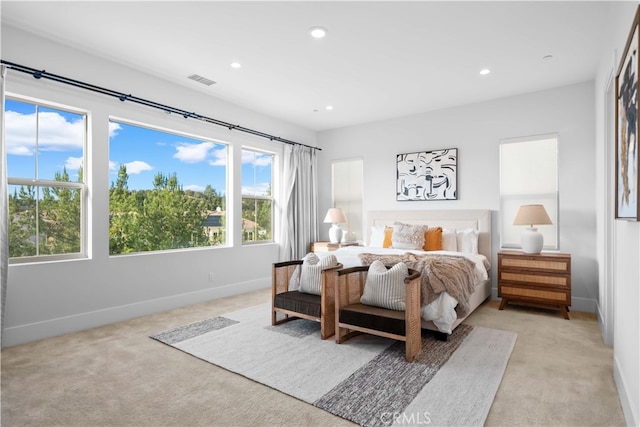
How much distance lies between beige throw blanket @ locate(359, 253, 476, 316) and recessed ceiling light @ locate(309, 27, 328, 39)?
2216 mm

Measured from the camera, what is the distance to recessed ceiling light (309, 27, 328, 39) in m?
3.06

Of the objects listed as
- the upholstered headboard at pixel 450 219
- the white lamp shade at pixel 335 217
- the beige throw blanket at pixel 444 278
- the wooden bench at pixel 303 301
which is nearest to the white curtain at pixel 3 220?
the wooden bench at pixel 303 301

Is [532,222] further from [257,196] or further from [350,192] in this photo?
[257,196]

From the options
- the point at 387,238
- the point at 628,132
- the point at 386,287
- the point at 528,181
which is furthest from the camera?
the point at 387,238

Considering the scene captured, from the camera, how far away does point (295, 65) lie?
3.80m

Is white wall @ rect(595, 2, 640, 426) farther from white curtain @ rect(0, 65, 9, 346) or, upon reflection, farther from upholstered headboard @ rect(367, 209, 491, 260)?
white curtain @ rect(0, 65, 9, 346)

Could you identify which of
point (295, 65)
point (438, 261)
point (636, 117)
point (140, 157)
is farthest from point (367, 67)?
point (140, 157)

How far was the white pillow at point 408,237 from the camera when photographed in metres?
4.83

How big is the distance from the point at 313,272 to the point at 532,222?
265 centimetres

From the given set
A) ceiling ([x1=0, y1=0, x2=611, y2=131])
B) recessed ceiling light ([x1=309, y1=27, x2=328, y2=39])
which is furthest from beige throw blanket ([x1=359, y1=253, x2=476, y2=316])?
recessed ceiling light ([x1=309, y1=27, x2=328, y2=39])

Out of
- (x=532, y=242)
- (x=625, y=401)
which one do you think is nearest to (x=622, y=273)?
(x=625, y=401)

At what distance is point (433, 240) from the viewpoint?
4855 millimetres

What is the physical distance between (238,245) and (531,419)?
4.10m

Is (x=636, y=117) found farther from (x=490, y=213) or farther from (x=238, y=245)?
(x=238, y=245)
